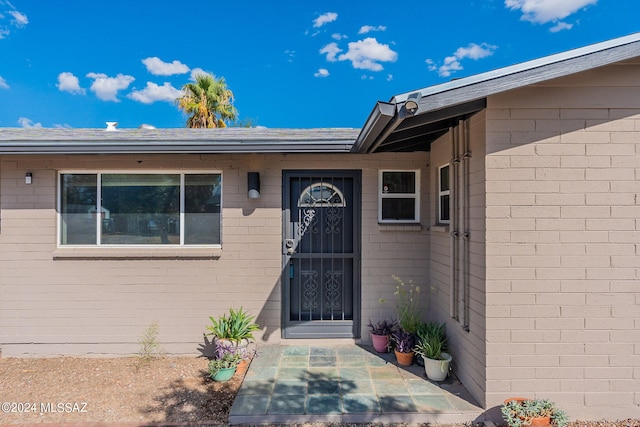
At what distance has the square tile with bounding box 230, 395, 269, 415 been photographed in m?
2.95

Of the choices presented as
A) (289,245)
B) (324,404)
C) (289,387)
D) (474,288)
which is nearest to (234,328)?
(289,387)

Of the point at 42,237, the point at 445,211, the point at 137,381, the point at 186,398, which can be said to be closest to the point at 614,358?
the point at 445,211

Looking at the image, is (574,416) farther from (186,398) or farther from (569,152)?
(186,398)

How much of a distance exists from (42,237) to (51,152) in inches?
47.1

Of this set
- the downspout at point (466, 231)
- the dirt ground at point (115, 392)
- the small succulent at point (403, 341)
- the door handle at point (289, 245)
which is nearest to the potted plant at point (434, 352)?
the small succulent at point (403, 341)

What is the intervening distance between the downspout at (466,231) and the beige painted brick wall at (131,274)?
121 cm

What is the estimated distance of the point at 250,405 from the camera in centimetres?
306

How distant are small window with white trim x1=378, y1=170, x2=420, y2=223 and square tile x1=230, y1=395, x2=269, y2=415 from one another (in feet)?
8.66

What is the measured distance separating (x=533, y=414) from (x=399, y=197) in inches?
108

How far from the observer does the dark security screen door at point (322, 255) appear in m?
4.52

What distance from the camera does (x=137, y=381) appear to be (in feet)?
12.0

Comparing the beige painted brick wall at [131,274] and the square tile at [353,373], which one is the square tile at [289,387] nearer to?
the square tile at [353,373]

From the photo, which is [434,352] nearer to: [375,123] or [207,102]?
[375,123]

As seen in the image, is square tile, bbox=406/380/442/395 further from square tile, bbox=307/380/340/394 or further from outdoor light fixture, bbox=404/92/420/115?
outdoor light fixture, bbox=404/92/420/115
